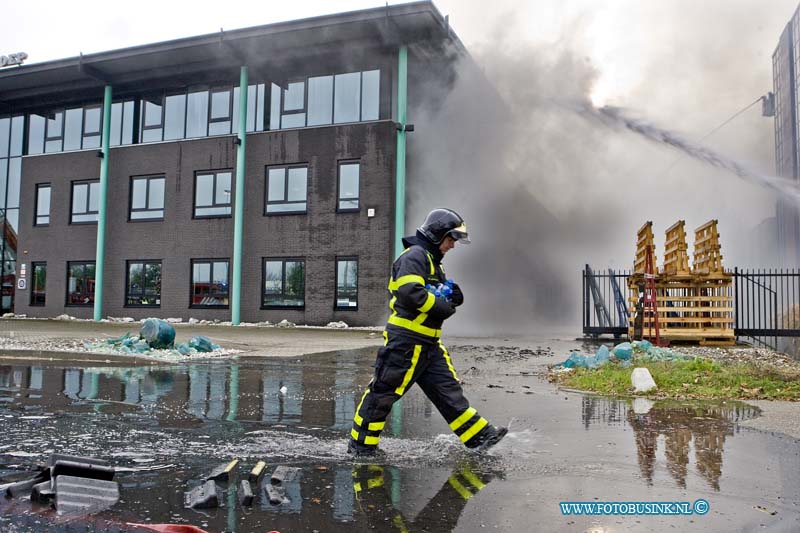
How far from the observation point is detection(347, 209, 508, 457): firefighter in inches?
171

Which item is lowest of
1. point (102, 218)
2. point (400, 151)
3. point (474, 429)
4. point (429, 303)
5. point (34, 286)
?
point (474, 429)

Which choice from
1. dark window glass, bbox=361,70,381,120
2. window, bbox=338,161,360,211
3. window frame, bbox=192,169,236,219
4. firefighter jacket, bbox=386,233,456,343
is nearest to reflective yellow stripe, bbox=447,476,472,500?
firefighter jacket, bbox=386,233,456,343

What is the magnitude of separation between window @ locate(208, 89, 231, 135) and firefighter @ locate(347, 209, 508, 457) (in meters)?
21.4

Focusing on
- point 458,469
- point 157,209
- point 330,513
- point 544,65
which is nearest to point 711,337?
point 544,65

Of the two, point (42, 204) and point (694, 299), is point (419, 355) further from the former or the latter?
point (42, 204)

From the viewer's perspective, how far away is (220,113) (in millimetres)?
24656

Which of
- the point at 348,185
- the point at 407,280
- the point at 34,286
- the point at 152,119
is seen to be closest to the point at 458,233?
the point at 407,280

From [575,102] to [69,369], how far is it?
16.6m

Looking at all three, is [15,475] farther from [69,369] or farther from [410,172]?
[410,172]

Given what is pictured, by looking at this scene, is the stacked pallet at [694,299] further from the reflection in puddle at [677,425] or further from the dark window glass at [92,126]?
the dark window glass at [92,126]

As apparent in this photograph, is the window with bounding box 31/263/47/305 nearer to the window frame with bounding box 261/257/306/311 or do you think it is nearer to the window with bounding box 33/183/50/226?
the window with bounding box 33/183/50/226

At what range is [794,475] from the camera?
3922 mm

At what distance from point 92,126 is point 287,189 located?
10239 millimetres

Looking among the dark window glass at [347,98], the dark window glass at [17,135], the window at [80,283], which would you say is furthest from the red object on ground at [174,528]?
the dark window glass at [17,135]
